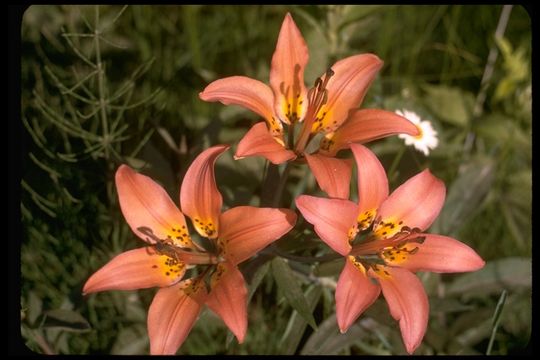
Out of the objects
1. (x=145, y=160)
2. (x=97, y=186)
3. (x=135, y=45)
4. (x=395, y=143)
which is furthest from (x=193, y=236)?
(x=135, y=45)

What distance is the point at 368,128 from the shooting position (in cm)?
194

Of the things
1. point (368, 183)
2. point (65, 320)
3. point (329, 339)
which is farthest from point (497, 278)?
point (65, 320)


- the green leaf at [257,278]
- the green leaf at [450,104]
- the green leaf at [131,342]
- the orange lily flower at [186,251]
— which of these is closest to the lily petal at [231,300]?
the orange lily flower at [186,251]

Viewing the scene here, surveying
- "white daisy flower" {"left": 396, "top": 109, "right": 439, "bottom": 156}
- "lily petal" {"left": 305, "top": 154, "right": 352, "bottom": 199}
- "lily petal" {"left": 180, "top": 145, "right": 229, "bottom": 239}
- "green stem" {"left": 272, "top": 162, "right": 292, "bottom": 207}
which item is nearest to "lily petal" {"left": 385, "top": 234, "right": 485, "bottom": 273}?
"lily petal" {"left": 305, "top": 154, "right": 352, "bottom": 199}

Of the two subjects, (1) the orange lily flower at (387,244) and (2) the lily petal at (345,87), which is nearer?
(1) the orange lily flower at (387,244)

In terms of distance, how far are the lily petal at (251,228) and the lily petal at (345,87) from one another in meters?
0.40

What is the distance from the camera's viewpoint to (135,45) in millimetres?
3191

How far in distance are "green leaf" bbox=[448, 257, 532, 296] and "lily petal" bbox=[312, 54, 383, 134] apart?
2.93 ft

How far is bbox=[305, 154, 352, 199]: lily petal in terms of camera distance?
1803mm

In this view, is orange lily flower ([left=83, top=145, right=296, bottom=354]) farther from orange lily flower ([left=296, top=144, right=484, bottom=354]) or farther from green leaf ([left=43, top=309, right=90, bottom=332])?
green leaf ([left=43, top=309, right=90, bottom=332])

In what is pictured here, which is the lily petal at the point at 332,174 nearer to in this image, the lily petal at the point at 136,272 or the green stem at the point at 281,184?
the green stem at the point at 281,184

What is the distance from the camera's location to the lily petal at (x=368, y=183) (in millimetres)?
1862

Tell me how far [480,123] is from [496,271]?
0.64 m

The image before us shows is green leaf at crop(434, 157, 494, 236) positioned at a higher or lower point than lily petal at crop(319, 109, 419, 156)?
lower
